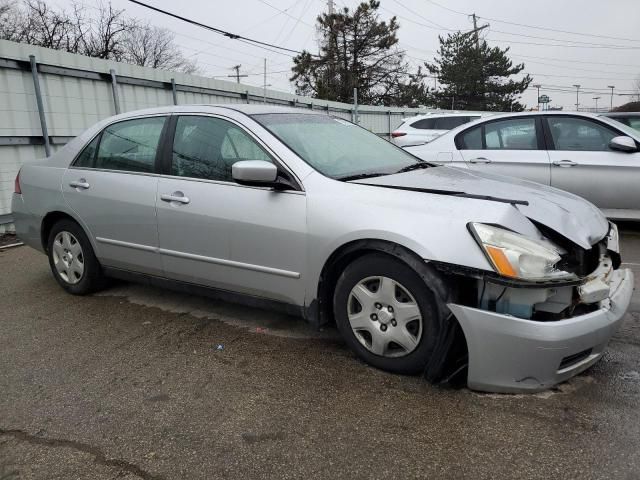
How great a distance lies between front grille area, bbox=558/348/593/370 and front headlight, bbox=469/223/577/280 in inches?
14.4

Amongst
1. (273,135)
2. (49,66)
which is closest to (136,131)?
(273,135)

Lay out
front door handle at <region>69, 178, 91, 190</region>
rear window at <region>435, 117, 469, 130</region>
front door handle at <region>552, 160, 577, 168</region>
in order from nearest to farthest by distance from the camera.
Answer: front door handle at <region>69, 178, 91, 190</region>
front door handle at <region>552, 160, 577, 168</region>
rear window at <region>435, 117, 469, 130</region>

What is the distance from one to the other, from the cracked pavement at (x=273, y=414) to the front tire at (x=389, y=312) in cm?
14

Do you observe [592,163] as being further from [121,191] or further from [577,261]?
[121,191]

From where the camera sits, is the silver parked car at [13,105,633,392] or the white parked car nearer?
the silver parked car at [13,105,633,392]

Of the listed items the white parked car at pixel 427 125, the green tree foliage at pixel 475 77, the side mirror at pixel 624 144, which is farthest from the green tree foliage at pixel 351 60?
the side mirror at pixel 624 144

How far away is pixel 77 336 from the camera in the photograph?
145 inches

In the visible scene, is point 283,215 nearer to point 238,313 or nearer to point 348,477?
point 238,313

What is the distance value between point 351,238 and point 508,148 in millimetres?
4418

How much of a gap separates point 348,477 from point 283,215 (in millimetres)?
1546

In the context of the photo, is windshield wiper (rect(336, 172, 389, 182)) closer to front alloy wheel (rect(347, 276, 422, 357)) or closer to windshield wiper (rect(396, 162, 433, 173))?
windshield wiper (rect(396, 162, 433, 173))

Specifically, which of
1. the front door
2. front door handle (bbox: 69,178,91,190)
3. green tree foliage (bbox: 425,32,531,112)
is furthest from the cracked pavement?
green tree foliage (bbox: 425,32,531,112)

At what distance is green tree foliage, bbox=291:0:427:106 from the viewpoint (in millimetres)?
40219

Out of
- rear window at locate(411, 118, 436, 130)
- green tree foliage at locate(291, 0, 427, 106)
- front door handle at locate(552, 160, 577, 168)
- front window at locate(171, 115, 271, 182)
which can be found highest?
green tree foliage at locate(291, 0, 427, 106)
